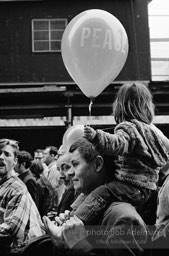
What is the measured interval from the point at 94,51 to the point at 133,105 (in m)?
1.78

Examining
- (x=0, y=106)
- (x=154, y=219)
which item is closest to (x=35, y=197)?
(x=154, y=219)

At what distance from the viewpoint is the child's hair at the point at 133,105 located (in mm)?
3062

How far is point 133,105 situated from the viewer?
3088 millimetres

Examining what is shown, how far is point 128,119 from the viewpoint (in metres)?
3.03

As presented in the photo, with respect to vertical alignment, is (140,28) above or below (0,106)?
above

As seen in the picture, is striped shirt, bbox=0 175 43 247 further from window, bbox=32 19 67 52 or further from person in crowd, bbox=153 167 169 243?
window, bbox=32 19 67 52

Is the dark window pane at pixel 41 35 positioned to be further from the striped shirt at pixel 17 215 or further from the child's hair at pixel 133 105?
the child's hair at pixel 133 105

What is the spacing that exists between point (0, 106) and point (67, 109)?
2.27 meters

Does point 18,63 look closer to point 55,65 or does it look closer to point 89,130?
point 55,65

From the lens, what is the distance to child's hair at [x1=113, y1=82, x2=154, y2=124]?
306 centimetres

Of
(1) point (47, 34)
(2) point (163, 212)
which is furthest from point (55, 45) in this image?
(2) point (163, 212)

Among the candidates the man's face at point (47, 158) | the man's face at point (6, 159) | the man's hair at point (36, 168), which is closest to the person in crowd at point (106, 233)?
A: the man's face at point (6, 159)

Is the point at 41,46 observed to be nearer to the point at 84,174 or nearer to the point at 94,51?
the point at 94,51

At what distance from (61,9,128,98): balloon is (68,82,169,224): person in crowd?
1.56 m
